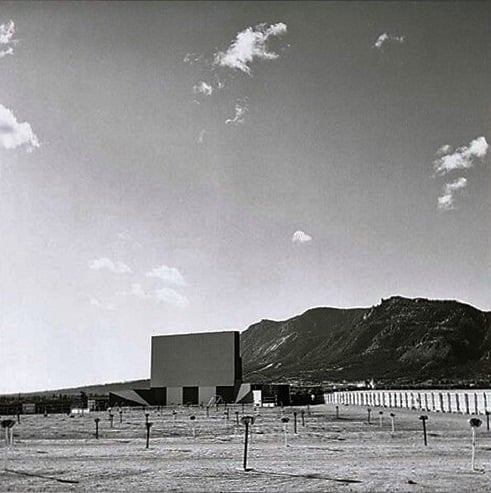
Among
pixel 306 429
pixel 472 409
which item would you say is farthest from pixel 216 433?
pixel 472 409

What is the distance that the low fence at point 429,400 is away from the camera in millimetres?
46781

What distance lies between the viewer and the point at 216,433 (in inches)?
1296

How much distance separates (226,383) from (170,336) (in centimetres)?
1039

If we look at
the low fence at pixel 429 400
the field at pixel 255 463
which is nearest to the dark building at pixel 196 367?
the low fence at pixel 429 400

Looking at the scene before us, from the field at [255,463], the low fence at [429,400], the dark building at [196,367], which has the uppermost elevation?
the dark building at [196,367]

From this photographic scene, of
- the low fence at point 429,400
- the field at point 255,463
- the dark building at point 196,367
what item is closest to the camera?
the field at point 255,463

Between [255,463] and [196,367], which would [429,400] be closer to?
[196,367]

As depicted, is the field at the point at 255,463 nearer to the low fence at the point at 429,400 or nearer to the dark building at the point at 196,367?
the low fence at the point at 429,400

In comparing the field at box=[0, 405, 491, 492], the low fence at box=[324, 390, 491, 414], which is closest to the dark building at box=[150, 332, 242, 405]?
A: the low fence at box=[324, 390, 491, 414]

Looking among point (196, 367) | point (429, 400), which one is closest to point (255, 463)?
point (429, 400)

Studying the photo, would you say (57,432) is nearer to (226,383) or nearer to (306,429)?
(306,429)

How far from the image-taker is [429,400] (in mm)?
58125

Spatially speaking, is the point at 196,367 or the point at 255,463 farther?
the point at 196,367

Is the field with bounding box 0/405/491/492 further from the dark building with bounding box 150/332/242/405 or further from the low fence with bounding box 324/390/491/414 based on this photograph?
the dark building with bounding box 150/332/242/405
